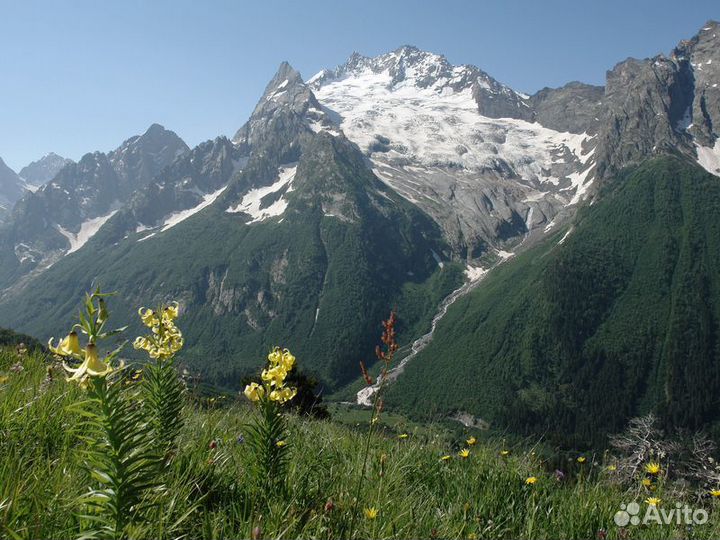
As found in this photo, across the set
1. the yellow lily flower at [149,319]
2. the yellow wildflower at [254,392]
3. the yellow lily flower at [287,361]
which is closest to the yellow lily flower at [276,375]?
the yellow lily flower at [287,361]

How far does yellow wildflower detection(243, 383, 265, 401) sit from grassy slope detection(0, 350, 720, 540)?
644mm

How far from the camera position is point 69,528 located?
287 cm

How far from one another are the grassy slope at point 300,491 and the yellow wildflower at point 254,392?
644 mm

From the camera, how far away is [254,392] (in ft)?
15.0

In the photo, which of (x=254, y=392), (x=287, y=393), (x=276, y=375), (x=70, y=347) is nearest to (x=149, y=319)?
(x=254, y=392)

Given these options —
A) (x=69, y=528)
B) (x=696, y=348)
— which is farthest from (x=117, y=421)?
(x=696, y=348)

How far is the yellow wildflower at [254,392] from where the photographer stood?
451 centimetres

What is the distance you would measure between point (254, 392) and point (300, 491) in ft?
3.38

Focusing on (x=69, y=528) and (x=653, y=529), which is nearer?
(x=69, y=528)

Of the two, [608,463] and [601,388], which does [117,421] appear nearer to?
[608,463]

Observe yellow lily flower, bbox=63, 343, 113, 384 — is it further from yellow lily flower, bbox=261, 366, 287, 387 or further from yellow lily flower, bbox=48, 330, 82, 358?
yellow lily flower, bbox=261, 366, 287, 387

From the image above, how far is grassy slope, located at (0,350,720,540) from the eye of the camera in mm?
Result: 3195

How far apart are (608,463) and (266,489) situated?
19.0 feet

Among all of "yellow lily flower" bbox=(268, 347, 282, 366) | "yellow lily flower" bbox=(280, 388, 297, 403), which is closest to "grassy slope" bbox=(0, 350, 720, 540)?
"yellow lily flower" bbox=(280, 388, 297, 403)
